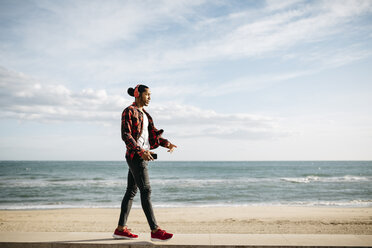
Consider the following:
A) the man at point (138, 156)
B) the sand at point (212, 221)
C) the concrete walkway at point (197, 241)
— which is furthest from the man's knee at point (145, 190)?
the sand at point (212, 221)

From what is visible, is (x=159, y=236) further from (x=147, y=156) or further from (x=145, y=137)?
(x=145, y=137)

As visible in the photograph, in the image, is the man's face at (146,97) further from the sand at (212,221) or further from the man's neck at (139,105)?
the sand at (212,221)

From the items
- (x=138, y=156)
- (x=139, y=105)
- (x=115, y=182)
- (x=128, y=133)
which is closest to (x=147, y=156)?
(x=138, y=156)

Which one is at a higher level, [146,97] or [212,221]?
[146,97]

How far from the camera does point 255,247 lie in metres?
3.27

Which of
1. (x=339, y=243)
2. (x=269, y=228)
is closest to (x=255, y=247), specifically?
(x=339, y=243)

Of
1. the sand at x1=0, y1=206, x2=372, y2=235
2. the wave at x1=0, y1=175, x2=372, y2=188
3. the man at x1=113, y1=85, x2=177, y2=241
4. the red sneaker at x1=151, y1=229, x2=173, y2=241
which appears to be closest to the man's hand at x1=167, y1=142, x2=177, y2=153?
the man at x1=113, y1=85, x2=177, y2=241

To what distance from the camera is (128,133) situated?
351cm

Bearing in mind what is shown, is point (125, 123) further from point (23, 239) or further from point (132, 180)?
point (23, 239)

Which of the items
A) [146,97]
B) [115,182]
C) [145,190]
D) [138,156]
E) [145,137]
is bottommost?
[115,182]

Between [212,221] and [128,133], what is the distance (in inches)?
287

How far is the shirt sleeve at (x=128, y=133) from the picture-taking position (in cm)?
339

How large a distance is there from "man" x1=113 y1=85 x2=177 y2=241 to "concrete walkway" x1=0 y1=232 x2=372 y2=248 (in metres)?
0.16

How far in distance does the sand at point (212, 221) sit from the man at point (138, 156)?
4.75 metres
